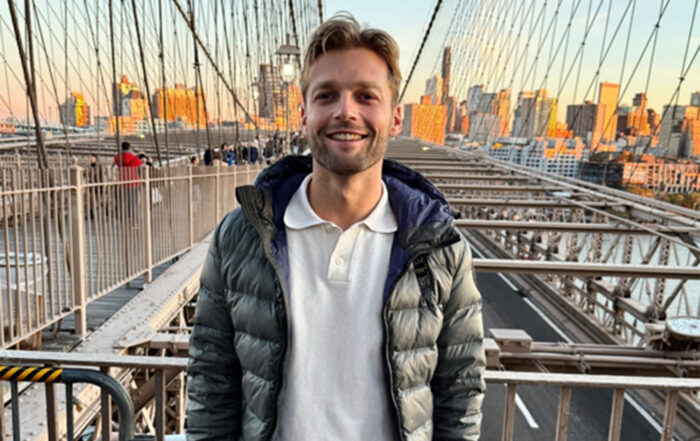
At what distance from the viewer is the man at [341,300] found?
49.1 inches

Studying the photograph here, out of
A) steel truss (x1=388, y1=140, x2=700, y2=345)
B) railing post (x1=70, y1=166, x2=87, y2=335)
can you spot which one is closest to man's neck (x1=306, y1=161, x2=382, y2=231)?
steel truss (x1=388, y1=140, x2=700, y2=345)

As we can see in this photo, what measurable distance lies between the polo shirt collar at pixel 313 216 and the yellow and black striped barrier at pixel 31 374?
121 cm

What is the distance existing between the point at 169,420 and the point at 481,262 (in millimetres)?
3986

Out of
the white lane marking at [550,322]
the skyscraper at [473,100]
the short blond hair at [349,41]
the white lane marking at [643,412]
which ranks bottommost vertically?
the white lane marking at [643,412]

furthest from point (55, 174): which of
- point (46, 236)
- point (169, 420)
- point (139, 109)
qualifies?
point (139, 109)

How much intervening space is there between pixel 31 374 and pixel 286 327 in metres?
1.28

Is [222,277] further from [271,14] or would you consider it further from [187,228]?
[271,14]

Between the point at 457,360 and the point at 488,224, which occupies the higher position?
the point at 457,360

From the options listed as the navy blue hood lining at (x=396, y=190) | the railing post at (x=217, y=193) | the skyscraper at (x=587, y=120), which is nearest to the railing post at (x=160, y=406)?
the navy blue hood lining at (x=396, y=190)

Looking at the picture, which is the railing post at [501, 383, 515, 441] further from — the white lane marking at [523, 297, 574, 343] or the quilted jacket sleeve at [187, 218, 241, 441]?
the white lane marking at [523, 297, 574, 343]

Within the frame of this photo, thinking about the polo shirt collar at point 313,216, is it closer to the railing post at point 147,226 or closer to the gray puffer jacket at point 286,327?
the gray puffer jacket at point 286,327

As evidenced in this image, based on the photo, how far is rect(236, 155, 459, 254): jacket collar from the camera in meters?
1.29

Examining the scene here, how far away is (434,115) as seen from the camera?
61.1 meters

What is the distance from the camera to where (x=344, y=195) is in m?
1.31
